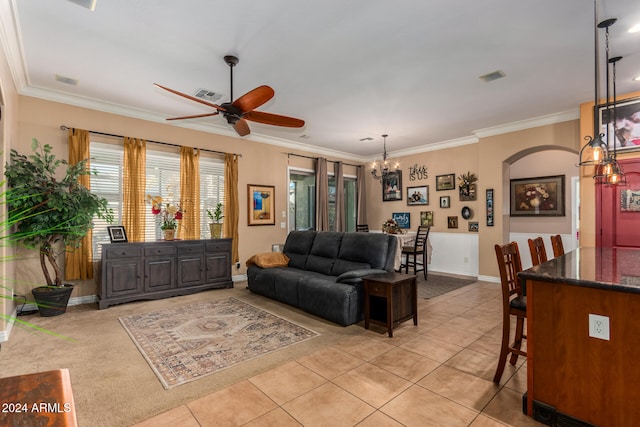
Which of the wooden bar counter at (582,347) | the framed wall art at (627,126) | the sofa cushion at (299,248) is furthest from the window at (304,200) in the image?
the wooden bar counter at (582,347)

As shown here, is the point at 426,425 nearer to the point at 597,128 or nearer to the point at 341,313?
the point at 341,313

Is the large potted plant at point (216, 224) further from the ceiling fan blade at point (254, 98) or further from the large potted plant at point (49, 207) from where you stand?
the ceiling fan blade at point (254, 98)

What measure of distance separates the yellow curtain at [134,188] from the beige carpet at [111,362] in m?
1.25

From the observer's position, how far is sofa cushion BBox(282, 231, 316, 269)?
5090 millimetres

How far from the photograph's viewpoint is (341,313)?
3.64m

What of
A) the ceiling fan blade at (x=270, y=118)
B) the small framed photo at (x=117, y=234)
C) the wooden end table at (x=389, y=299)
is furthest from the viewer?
the small framed photo at (x=117, y=234)

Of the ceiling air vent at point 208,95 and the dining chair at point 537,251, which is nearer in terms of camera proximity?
the dining chair at point 537,251

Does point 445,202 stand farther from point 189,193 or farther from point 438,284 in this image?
point 189,193

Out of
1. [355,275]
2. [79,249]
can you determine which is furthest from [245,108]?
[79,249]

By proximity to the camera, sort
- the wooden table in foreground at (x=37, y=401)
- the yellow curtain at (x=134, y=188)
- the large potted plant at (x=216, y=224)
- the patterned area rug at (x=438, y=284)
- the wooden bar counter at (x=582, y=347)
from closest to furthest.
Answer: the wooden table in foreground at (x=37, y=401) → the wooden bar counter at (x=582, y=347) → the yellow curtain at (x=134, y=188) → the patterned area rug at (x=438, y=284) → the large potted plant at (x=216, y=224)

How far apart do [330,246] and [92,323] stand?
10.3 feet

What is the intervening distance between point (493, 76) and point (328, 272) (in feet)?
10.8

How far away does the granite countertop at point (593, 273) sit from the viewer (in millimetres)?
1801

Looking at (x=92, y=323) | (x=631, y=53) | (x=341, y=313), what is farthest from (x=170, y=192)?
(x=631, y=53)
